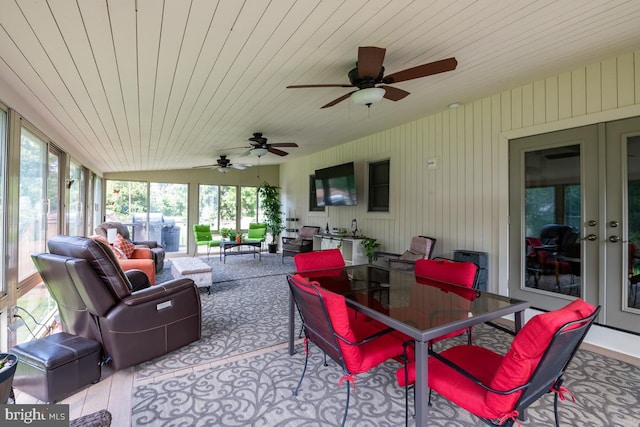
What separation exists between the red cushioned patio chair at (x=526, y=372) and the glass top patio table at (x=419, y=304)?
16cm

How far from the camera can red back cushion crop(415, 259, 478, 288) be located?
2.38m

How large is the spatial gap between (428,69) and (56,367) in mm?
3276

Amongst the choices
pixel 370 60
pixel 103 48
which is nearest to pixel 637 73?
pixel 370 60

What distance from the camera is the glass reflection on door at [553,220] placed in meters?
3.11

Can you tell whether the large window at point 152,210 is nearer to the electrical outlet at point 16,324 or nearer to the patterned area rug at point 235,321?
the patterned area rug at point 235,321

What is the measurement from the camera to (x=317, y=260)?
295 centimetres

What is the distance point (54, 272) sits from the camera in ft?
7.59

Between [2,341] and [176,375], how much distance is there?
1325 mm

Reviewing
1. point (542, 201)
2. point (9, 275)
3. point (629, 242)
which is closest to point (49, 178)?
point (9, 275)

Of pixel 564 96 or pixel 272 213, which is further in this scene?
pixel 272 213

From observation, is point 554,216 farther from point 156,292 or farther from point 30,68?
point 30,68

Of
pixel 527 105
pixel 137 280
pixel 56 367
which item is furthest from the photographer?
pixel 137 280

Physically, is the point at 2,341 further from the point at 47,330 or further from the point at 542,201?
the point at 542,201

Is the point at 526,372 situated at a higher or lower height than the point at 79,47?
lower
